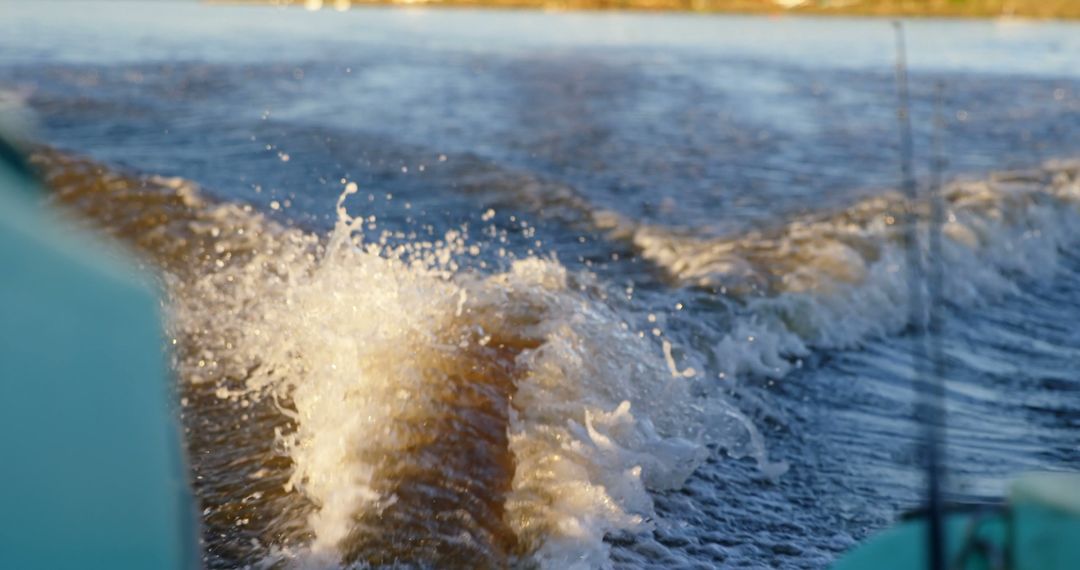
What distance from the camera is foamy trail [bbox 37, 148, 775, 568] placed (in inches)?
140

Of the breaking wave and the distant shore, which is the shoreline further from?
the breaking wave

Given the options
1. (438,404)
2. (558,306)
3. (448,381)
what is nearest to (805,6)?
(558,306)

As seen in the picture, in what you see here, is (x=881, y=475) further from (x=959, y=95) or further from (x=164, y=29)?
(x=164, y=29)

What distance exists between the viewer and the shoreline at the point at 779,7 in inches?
1137

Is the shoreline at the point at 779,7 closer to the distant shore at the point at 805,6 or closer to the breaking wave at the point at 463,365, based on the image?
the distant shore at the point at 805,6

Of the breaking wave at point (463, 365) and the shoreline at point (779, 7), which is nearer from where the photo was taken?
the breaking wave at point (463, 365)

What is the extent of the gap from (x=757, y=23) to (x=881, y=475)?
25.3 meters

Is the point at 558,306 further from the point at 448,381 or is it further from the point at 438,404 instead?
the point at 438,404

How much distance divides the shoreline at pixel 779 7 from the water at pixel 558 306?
645 inches

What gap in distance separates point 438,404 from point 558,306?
0.99 metres

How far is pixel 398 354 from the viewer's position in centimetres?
442

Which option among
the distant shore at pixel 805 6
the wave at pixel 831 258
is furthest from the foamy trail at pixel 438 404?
the distant shore at pixel 805 6

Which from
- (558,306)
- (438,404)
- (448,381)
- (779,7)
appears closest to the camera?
(438,404)

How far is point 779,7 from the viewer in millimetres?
30469
